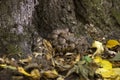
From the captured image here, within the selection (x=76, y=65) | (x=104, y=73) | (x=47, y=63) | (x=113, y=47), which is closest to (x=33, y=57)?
(x=47, y=63)

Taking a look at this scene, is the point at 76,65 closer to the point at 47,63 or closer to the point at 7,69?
the point at 47,63

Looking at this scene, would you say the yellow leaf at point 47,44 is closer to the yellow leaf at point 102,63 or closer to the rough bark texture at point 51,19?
the rough bark texture at point 51,19

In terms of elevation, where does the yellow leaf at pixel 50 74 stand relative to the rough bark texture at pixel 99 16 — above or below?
below

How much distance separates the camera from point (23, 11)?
321 centimetres

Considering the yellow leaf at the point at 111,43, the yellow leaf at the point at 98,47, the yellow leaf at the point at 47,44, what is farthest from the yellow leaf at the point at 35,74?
the yellow leaf at the point at 111,43

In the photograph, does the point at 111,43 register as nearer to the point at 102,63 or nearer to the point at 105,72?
the point at 102,63

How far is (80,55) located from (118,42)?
1.83 ft

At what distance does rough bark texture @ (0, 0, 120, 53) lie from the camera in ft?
10.5

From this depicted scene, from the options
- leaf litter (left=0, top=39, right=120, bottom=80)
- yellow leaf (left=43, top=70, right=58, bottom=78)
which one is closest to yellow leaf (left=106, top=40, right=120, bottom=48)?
leaf litter (left=0, top=39, right=120, bottom=80)

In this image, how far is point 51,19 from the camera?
11.5ft

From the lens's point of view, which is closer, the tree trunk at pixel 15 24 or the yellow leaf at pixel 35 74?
the yellow leaf at pixel 35 74

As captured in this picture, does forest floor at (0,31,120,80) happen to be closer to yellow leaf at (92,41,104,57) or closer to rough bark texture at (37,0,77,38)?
yellow leaf at (92,41,104,57)

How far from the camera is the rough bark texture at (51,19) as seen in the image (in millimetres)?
3191

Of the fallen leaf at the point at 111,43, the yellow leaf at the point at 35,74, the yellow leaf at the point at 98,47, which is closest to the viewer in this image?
the yellow leaf at the point at 35,74
